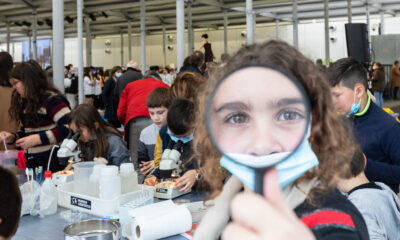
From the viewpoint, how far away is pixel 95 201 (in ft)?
7.17

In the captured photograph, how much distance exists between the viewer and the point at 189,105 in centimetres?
267

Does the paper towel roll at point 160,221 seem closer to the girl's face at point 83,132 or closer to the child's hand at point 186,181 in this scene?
the child's hand at point 186,181

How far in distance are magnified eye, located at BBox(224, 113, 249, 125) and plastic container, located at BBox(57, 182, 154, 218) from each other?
169 centimetres

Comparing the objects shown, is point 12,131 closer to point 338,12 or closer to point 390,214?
point 390,214

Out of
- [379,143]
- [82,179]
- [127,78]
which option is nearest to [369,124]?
[379,143]

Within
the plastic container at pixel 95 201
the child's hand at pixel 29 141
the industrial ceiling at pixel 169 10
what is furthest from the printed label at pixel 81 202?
the industrial ceiling at pixel 169 10

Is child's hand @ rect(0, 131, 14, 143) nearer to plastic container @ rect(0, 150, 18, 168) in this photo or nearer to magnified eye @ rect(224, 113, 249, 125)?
plastic container @ rect(0, 150, 18, 168)

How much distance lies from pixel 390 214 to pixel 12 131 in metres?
2.96

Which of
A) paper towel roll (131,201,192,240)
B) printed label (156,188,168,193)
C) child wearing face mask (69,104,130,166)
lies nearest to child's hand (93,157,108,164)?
child wearing face mask (69,104,130,166)

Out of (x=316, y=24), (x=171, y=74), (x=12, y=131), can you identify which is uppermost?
(x=316, y=24)

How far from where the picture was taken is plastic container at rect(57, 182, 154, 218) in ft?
7.10

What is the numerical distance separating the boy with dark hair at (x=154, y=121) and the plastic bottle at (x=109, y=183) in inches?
38.4

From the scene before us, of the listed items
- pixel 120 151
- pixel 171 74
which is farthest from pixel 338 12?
pixel 120 151

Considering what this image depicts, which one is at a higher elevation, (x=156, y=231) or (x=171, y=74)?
(x=171, y=74)
